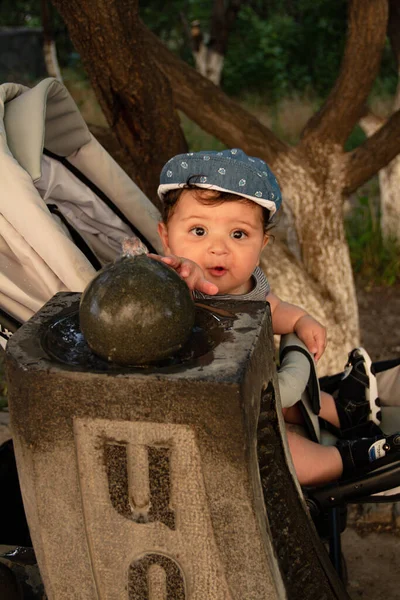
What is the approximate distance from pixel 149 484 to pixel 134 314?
36 centimetres

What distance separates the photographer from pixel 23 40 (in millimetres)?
14164

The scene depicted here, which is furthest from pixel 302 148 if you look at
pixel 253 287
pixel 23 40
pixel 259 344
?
pixel 23 40

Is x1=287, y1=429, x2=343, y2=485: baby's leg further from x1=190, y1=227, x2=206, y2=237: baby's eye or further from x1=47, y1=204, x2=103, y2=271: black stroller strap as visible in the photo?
x1=47, y1=204, x2=103, y2=271: black stroller strap

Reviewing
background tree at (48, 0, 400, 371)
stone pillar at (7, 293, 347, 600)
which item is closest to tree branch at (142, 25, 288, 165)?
background tree at (48, 0, 400, 371)

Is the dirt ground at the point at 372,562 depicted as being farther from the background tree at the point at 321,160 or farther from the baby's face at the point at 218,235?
the baby's face at the point at 218,235

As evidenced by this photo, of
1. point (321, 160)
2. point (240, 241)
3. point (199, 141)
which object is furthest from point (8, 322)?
point (199, 141)

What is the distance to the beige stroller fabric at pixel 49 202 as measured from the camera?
207cm

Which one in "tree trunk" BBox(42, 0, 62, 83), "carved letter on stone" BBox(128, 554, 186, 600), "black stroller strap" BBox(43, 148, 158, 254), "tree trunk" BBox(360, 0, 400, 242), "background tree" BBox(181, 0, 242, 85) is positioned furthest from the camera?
"background tree" BBox(181, 0, 242, 85)

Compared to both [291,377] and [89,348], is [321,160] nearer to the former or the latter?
[291,377]

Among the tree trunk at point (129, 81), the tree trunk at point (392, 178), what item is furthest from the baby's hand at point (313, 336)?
the tree trunk at point (392, 178)

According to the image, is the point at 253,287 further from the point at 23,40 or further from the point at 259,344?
the point at 23,40

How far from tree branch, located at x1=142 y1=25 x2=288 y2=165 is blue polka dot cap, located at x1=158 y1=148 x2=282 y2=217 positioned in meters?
1.87

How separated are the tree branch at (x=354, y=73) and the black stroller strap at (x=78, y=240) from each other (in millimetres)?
1988

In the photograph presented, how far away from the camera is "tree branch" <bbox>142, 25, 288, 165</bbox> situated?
409 centimetres
